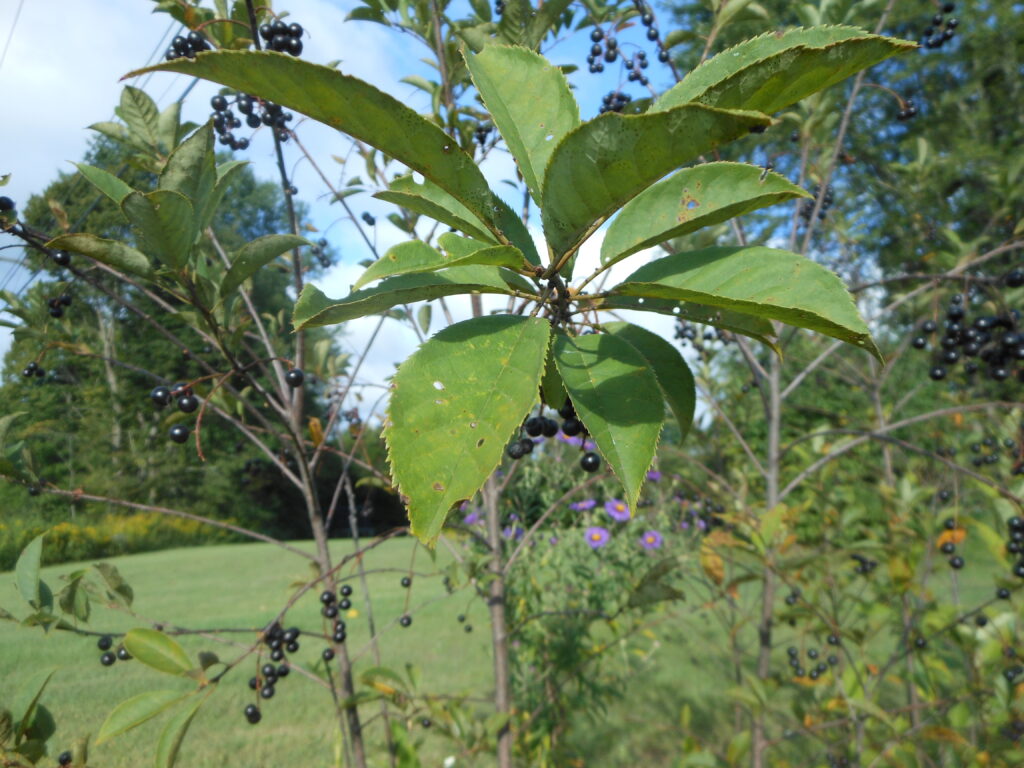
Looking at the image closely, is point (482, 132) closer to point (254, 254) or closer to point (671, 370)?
point (254, 254)

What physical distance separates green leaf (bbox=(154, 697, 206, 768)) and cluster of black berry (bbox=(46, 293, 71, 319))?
92 cm

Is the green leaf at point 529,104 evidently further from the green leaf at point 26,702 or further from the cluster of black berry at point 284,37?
the green leaf at point 26,702

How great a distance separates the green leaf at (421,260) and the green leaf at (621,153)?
0.05 meters

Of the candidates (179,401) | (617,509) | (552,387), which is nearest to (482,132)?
(179,401)

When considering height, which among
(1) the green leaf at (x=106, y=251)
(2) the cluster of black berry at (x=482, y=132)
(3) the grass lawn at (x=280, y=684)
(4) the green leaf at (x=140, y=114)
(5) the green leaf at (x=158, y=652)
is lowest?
(3) the grass lawn at (x=280, y=684)

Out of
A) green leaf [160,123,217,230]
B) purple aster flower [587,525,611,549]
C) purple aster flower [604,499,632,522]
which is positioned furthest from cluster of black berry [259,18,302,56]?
purple aster flower [587,525,611,549]

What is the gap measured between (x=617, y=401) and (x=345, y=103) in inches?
12.5

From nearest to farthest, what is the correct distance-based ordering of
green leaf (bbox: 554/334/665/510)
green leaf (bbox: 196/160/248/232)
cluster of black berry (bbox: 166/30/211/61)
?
green leaf (bbox: 554/334/665/510) < green leaf (bbox: 196/160/248/232) < cluster of black berry (bbox: 166/30/211/61)

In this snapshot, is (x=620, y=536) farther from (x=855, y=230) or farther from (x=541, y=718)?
(x=855, y=230)

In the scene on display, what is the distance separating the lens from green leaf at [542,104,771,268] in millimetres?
388

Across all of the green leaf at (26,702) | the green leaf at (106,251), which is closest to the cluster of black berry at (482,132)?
the green leaf at (106,251)

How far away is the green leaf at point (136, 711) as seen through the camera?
980mm

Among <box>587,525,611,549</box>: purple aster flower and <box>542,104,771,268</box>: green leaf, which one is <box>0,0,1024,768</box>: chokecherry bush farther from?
<box>587,525,611,549</box>: purple aster flower

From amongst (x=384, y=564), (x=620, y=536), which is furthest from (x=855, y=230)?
(x=384, y=564)
